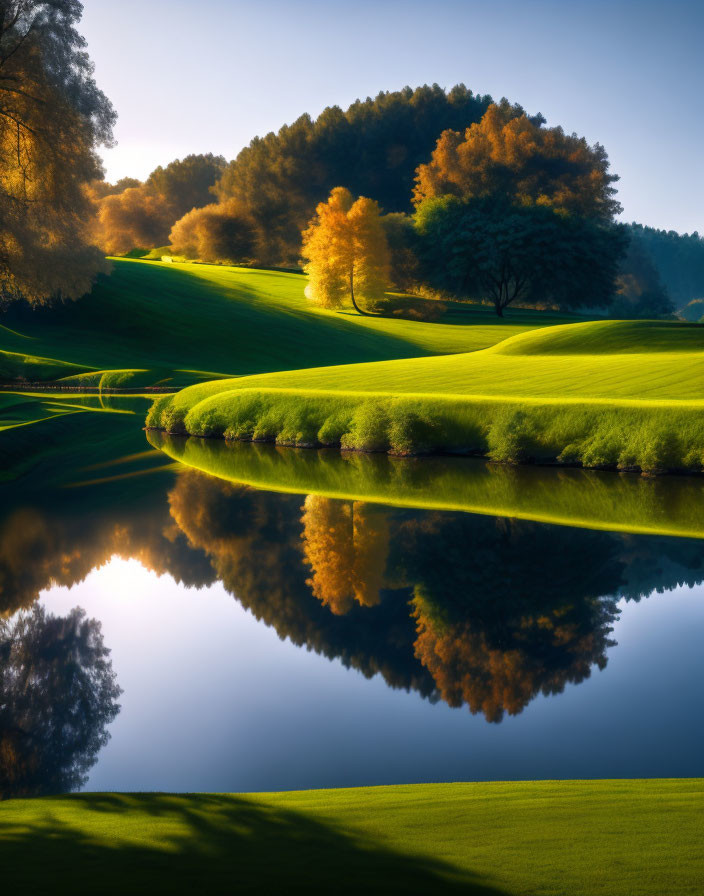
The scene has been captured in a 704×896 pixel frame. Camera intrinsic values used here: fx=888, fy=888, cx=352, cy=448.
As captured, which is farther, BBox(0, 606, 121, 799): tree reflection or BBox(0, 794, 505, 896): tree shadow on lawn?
BBox(0, 606, 121, 799): tree reflection

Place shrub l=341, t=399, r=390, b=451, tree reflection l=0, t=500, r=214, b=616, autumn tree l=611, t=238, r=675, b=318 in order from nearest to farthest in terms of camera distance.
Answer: tree reflection l=0, t=500, r=214, b=616
shrub l=341, t=399, r=390, b=451
autumn tree l=611, t=238, r=675, b=318

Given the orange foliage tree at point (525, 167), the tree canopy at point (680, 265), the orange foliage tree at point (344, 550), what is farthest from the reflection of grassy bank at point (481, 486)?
the tree canopy at point (680, 265)

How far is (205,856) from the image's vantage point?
15.4 ft

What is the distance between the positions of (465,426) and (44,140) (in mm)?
14679

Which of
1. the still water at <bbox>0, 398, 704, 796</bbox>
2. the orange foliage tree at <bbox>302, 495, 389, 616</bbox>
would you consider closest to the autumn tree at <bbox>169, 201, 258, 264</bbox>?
the still water at <bbox>0, 398, 704, 796</bbox>

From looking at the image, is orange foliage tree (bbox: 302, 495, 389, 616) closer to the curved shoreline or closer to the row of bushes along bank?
Result: the curved shoreline

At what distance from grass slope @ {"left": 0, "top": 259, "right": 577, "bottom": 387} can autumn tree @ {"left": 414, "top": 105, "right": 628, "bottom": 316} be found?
12.9 feet

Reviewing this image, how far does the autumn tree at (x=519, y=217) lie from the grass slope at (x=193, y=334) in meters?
3.94

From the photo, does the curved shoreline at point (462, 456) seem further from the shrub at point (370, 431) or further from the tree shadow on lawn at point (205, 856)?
the tree shadow on lawn at point (205, 856)

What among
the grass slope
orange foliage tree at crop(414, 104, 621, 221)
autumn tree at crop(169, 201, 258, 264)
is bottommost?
the grass slope

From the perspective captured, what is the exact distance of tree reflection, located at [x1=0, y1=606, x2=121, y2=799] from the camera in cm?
739

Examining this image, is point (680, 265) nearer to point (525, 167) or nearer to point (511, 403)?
point (525, 167)

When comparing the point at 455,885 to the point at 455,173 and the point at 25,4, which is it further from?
the point at 455,173

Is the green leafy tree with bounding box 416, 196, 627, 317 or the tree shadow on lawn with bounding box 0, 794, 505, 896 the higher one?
the green leafy tree with bounding box 416, 196, 627, 317
